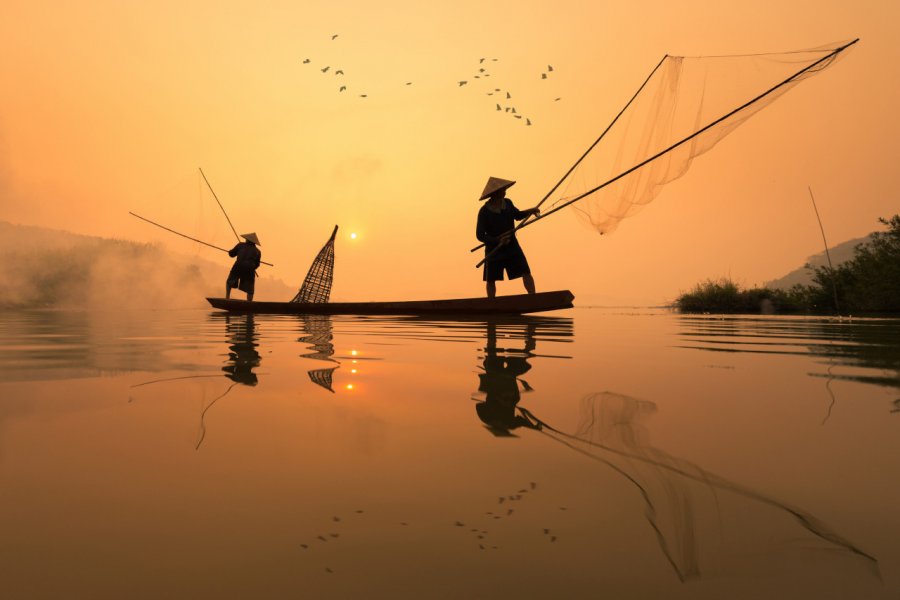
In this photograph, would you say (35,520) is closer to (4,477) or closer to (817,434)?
(4,477)

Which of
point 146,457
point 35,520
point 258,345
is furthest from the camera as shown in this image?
point 258,345

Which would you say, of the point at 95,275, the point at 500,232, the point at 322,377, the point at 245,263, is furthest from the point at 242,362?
the point at 95,275

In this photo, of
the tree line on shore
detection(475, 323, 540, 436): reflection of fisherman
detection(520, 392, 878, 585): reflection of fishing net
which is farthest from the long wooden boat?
the tree line on shore

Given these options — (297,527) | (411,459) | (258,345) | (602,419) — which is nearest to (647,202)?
(258,345)

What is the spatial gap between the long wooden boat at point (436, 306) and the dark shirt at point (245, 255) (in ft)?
6.21

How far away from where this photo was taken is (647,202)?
6688 millimetres

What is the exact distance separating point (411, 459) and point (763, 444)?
1.01 metres

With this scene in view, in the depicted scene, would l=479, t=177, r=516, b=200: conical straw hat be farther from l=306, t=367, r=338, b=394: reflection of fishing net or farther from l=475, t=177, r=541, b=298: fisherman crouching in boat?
l=306, t=367, r=338, b=394: reflection of fishing net

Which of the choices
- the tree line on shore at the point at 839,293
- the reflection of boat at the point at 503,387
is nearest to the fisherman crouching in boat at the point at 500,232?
the reflection of boat at the point at 503,387

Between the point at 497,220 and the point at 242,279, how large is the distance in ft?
27.2

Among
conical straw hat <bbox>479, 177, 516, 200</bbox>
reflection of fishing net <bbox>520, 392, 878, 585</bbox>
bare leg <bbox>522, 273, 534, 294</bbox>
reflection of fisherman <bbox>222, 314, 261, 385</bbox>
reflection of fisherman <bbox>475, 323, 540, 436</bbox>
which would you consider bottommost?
reflection of fishing net <bbox>520, 392, 878, 585</bbox>

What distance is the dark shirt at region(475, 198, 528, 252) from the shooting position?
381 inches

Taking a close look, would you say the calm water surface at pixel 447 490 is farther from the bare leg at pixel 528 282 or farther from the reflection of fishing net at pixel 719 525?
the bare leg at pixel 528 282

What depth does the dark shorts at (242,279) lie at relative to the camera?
14656mm
